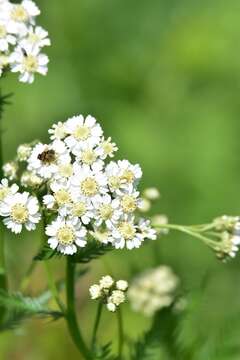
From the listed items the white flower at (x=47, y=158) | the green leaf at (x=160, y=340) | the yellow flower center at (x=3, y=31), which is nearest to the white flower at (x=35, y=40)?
the yellow flower center at (x=3, y=31)

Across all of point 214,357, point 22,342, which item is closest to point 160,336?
point 214,357

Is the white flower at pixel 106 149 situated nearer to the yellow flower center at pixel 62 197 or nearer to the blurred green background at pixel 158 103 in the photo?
the yellow flower center at pixel 62 197

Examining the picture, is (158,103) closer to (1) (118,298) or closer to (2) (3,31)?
(2) (3,31)

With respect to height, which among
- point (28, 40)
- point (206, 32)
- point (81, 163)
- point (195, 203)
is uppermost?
point (206, 32)

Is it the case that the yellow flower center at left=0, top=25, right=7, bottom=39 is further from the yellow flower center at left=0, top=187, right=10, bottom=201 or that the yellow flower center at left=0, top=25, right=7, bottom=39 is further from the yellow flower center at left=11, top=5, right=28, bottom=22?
the yellow flower center at left=0, top=187, right=10, bottom=201

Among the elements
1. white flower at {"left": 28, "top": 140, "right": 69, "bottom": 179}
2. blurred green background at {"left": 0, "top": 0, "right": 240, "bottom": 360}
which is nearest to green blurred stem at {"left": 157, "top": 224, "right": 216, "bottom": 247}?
white flower at {"left": 28, "top": 140, "right": 69, "bottom": 179}

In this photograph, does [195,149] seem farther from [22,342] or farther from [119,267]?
[22,342]

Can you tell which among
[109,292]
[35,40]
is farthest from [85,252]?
[35,40]
